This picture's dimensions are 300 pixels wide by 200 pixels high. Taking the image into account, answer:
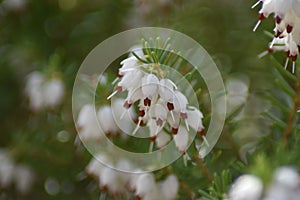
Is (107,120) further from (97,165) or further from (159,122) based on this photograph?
(159,122)

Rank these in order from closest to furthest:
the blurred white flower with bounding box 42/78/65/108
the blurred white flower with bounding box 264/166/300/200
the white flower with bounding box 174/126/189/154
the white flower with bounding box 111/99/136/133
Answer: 1. the blurred white flower with bounding box 264/166/300/200
2. the white flower with bounding box 174/126/189/154
3. the white flower with bounding box 111/99/136/133
4. the blurred white flower with bounding box 42/78/65/108

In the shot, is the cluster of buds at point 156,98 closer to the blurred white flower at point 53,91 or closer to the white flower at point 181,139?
the white flower at point 181,139

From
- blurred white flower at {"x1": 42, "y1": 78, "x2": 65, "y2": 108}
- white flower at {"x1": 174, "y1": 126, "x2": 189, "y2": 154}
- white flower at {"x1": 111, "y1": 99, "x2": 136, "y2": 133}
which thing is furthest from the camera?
blurred white flower at {"x1": 42, "y1": 78, "x2": 65, "y2": 108}

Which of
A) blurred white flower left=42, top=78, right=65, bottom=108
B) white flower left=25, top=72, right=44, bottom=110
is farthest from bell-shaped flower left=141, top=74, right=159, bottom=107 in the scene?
white flower left=25, top=72, right=44, bottom=110

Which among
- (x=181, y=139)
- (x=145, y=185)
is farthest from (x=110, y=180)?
(x=181, y=139)

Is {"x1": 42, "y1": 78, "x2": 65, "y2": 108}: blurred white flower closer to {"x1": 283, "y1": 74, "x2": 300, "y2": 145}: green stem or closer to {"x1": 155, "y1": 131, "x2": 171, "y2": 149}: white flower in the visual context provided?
{"x1": 155, "y1": 131, "x2": 171, "y2": 149}: white flower

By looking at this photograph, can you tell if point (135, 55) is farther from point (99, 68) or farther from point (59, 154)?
point (59, 154)

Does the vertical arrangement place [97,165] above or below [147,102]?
below
